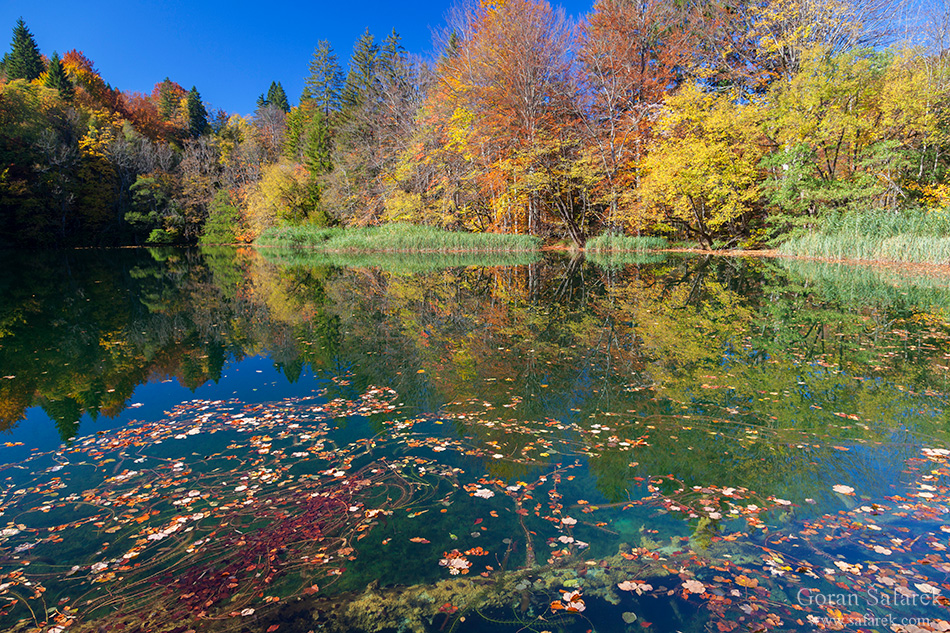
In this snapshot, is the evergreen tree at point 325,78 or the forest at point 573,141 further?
the evergreen tree at point 325,78

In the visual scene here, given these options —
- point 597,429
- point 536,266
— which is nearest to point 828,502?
point 597,429

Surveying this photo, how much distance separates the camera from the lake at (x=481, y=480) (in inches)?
102

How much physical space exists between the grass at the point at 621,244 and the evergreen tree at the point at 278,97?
67847mm

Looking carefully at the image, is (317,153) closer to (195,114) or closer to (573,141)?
(573,141)

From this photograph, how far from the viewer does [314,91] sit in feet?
178

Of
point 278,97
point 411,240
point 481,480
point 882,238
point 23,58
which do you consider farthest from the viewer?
point 278,97

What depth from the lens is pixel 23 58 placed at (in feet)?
167

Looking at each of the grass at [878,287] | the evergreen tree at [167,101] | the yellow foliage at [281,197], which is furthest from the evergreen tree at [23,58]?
the grass at [878,287]

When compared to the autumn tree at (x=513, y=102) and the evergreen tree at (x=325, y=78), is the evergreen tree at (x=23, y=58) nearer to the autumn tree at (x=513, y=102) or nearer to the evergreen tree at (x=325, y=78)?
the evergreen tree at (x=325, y=78)

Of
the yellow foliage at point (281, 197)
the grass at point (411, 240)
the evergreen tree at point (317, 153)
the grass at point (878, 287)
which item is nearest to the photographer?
the grass at point (878, 287)

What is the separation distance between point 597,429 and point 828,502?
5.99 feet

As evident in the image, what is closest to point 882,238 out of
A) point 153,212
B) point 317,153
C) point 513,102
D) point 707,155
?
point 707,155

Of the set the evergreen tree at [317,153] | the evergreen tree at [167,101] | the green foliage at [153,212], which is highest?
the evergreen tree at [167,101]

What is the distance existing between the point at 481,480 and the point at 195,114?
78.9m
